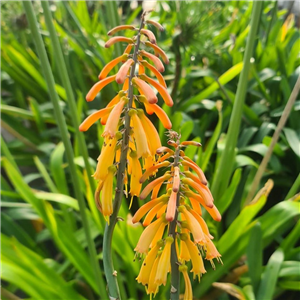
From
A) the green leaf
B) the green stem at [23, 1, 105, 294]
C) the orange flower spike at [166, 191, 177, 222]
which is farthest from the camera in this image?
the green leaf

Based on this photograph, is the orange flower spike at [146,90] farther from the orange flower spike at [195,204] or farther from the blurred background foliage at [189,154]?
the blurred background foliage at [189,154]

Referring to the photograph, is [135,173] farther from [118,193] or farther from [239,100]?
[239,100]

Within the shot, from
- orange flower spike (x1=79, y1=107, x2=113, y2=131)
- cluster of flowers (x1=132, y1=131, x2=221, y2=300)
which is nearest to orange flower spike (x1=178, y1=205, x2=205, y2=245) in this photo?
cluster of flowers (x1=132, y1=131, x2=221, y2=300)

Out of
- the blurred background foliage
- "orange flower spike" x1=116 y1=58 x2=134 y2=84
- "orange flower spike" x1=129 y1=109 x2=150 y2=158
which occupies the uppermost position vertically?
"orange flower spike" x1=116 y1=58 x2=134 y2=84

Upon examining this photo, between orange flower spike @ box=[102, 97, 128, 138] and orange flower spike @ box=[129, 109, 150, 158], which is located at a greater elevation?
orange flower spike @ box=[102, 97, 128, 138]

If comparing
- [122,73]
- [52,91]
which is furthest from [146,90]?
[52,91]

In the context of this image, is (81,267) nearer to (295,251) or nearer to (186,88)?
(295,251)

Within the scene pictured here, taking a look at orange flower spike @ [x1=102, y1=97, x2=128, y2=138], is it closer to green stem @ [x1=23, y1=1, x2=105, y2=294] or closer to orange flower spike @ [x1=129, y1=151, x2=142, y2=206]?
orange flower spike @ [x1=129, y1=151, x2=142, y2=206]

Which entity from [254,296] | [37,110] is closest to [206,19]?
[37,110]
